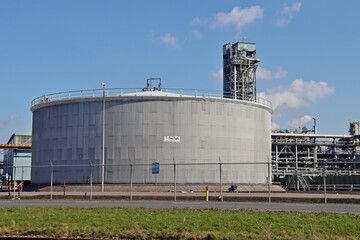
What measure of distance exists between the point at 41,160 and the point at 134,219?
45970 mm

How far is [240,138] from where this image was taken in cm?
6150

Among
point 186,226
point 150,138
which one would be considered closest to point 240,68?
point 150,138

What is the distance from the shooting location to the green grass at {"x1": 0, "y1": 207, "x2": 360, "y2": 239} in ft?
54.0

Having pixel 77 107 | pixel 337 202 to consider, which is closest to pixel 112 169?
pixel 77 107

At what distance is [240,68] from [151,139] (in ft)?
130

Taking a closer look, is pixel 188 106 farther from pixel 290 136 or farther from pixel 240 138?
pixel 290 136

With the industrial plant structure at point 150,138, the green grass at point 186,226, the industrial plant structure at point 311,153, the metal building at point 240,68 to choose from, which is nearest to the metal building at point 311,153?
the industrial plant structure at point 311,153

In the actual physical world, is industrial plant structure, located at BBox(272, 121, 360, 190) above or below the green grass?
above

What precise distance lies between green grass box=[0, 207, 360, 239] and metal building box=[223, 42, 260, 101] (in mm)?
70093

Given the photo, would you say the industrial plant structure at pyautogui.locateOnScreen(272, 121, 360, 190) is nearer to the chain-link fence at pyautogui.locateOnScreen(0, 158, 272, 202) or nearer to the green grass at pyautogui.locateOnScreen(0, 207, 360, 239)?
the chain-link fence at pyautogui.locateOnScreen(0, 158, 272, 202)

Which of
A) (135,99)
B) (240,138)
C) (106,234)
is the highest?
(135,99)

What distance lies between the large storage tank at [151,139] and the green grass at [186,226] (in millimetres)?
35044

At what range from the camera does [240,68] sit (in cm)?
9238

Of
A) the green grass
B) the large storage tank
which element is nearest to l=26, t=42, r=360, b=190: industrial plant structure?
the large storage tank
